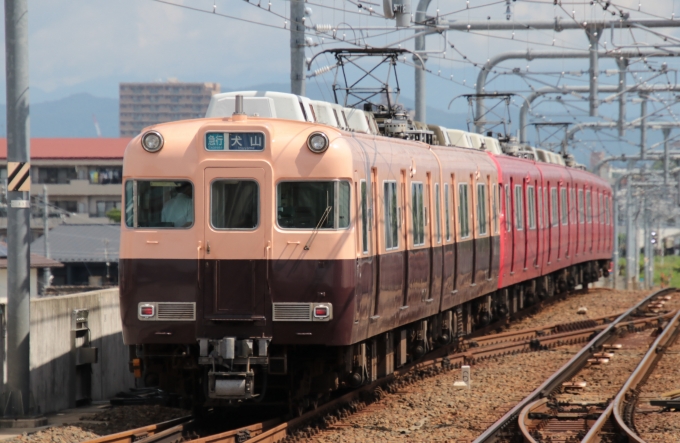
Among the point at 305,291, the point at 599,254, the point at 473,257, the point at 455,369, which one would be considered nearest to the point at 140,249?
the point at 305,291

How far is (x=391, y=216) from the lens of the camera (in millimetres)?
12508

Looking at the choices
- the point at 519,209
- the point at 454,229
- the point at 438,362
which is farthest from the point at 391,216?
the point at 519,209

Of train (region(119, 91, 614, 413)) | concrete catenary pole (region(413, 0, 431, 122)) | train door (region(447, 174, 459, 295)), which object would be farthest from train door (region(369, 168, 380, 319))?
concrete catenary pole (region(413, 0, 431, 122))

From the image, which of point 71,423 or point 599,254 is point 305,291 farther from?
point 599,254

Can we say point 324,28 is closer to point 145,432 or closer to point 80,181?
point 145,432

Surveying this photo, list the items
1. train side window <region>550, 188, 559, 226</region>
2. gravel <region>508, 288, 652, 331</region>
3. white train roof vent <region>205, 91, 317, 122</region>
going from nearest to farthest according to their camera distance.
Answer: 1. white train roof vent <region>205, 91, 317, 122</region>
2. gravel <region>508, 288, 652, 331</region>
3. train side window <region>550, 188, 559, 226</region>

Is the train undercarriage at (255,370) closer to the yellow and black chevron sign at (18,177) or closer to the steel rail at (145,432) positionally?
the steel rail at (145,432)

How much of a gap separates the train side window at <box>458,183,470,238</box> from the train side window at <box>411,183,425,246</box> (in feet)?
8.02

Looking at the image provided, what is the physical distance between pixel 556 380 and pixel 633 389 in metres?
0.93

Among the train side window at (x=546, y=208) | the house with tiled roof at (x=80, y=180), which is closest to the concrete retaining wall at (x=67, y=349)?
the train side window at (x=546, y=208)

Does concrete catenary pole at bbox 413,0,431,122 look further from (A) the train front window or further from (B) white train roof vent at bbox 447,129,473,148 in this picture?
(A) the train front window

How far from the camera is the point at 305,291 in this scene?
10531mm

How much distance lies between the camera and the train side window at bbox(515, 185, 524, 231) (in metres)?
21.1

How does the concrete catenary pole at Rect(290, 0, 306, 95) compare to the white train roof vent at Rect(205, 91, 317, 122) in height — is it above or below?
above
